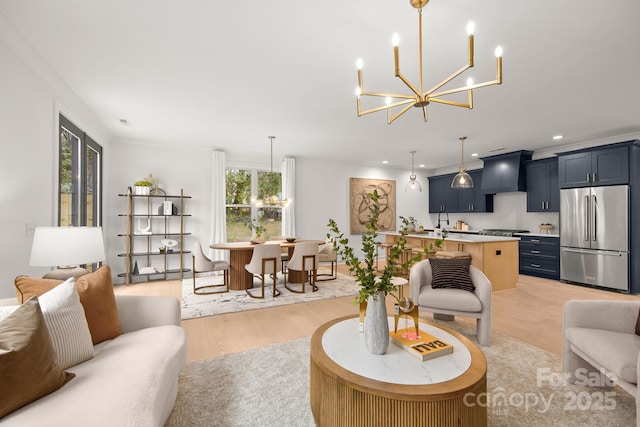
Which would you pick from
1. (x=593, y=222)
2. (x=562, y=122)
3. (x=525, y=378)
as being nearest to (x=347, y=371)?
(x=525, y=378)

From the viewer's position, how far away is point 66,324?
58.4 inches

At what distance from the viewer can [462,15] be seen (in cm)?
211

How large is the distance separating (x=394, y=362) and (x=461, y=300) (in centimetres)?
154

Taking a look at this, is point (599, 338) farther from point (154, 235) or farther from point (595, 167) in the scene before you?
point (154, 235)

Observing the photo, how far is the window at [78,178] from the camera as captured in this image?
345 centimetres

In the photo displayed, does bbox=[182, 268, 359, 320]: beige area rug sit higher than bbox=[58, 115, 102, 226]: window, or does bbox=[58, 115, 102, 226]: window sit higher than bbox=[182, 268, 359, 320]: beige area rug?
bbox=[58, 115, 102, 226]: window

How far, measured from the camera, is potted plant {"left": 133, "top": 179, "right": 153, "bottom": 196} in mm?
5402

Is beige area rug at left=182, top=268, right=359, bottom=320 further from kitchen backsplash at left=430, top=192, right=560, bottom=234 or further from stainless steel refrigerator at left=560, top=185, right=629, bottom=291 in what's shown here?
kitchen backsplash at left=430, top=192, right=560, bottom=234

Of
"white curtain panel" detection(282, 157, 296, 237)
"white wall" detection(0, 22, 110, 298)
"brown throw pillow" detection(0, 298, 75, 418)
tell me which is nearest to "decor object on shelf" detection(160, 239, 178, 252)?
"white curtain panel" detection(282, 157, 296, 237)

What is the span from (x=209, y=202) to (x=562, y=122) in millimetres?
6412

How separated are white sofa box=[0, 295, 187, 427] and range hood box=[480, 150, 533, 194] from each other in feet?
22.8

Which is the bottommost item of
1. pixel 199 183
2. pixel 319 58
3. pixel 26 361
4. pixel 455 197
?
pixel 26 361

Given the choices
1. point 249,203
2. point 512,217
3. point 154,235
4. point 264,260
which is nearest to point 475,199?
point 512,217

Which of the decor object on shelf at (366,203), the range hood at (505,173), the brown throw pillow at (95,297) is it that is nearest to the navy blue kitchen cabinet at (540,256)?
the range hood at (505,173)
